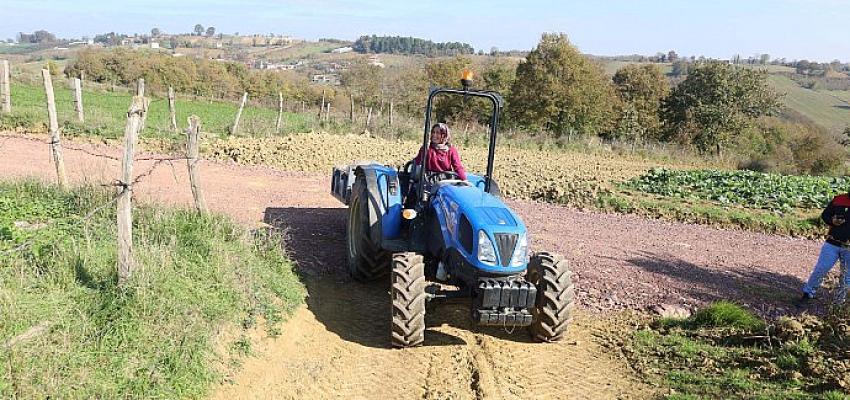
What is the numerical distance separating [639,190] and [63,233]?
1365cm

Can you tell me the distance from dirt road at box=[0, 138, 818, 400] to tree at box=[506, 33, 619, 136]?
20.6 m

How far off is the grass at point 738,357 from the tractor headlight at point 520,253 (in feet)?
5.04

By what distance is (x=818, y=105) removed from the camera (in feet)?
277

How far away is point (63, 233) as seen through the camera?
595cm

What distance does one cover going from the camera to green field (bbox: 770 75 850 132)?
7550cm

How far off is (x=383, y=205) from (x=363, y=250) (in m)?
0.56

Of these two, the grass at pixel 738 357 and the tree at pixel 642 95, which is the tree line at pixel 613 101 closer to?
the tree at pixel 642 95

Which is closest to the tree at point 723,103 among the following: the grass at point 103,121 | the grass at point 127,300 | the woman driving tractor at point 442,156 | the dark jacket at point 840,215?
the grass at point 103,121

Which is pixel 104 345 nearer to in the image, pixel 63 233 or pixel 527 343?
pixel 63 233

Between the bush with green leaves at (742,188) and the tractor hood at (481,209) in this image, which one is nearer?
the tractor hood at (481,209)

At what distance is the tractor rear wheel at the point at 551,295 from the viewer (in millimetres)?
6121

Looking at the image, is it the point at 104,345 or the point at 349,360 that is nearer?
the point at 104,345

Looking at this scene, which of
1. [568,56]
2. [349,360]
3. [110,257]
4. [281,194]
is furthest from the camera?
[568,56]

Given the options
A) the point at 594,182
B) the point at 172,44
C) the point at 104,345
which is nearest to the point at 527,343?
the point at 104,345
